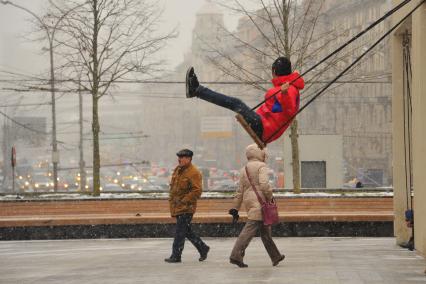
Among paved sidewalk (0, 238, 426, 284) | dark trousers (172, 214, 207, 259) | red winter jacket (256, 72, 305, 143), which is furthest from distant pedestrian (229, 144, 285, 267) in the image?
red winter jacket (256, 72, 305, 143)

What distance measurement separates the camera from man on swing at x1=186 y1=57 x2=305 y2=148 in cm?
907

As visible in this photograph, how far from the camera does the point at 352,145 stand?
227 ft

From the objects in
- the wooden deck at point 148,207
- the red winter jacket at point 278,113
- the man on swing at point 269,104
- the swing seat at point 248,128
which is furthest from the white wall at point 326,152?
the swing seat at point 248,128

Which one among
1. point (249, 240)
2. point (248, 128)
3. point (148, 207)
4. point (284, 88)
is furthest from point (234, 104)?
point (148, 207)

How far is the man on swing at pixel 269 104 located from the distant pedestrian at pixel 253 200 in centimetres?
247

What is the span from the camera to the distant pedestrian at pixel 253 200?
12070 millimetres

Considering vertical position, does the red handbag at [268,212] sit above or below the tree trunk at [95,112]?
below

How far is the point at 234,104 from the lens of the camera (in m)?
9.15

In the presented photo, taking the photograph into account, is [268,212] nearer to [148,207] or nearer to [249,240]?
[249,240]

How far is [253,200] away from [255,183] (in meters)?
0.21

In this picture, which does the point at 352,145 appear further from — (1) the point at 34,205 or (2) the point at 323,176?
(1) the point at 34,205

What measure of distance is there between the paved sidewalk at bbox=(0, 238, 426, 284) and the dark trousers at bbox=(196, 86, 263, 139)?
1983mm

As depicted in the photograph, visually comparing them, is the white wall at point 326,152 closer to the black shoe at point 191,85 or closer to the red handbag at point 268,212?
the red handbag at point 268,212

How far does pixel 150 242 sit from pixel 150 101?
144 m
